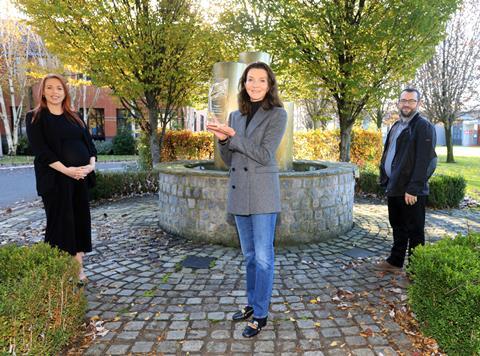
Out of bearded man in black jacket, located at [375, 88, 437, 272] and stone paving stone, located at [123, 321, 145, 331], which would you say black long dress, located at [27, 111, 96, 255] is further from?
bearded man in black jacket, located at [375, 88, 437, 272]

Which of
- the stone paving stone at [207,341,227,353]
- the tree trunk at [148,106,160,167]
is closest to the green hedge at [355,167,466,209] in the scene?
the stone paving stone at [207,341,227,353]

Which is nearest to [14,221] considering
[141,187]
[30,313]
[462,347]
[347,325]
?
[141,187]

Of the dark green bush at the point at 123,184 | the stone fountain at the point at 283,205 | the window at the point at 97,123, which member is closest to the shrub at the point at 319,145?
the dark green bush at the point at 123,184

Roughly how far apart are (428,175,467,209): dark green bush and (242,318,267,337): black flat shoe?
22.1 feet

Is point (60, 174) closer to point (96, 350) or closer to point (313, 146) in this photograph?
point (96, 350)

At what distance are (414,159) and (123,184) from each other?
7662mm

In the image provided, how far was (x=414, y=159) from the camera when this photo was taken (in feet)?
13.4

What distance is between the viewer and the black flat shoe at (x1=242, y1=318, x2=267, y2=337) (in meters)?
3.05

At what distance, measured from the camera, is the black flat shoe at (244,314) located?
3.32m

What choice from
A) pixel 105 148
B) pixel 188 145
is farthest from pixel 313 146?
pixel 105 148

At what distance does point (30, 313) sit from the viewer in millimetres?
2443

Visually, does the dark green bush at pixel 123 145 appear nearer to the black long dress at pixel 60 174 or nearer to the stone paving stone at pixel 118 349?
the black long dress at pixel 60 174

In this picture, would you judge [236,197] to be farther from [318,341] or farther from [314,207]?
[314,207]

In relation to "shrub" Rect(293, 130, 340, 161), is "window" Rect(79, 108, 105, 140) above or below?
above
